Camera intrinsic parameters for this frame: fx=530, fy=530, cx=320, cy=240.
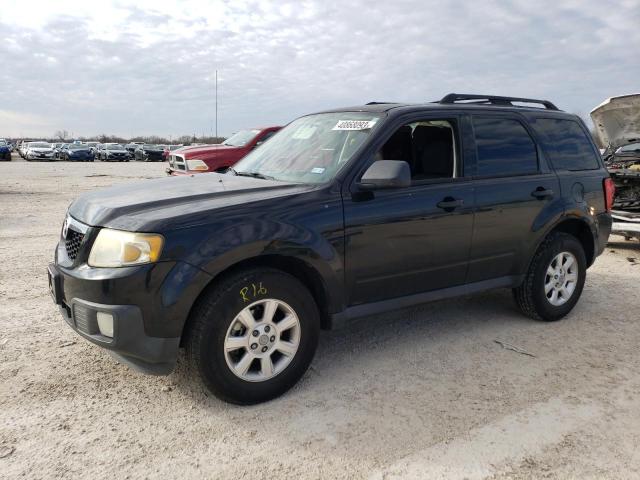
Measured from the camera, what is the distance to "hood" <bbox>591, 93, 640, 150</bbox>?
7.47 meters

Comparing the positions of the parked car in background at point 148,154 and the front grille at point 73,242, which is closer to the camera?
the front grille at point 73,242

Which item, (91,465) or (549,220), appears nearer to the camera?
(91,465)

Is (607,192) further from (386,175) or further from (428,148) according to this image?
(386,175)

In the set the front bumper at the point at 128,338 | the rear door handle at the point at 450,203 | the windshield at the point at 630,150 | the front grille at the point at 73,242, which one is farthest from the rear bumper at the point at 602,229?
the windshield at the point at 630,150

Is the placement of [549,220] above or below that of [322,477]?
above

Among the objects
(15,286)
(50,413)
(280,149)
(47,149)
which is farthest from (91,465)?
(47,149)

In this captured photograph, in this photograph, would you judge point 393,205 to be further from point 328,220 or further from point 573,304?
point 573,304

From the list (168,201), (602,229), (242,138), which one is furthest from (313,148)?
(242,138)

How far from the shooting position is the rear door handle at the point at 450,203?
3788 millimetres

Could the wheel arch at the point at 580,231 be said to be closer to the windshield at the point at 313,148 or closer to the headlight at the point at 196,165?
the windshield at the point at 313,148

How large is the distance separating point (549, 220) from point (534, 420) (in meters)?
2.00

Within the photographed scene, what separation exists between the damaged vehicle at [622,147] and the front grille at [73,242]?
6779 mm

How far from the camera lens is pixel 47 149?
1587 inches

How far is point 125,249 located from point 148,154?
44.1 m
